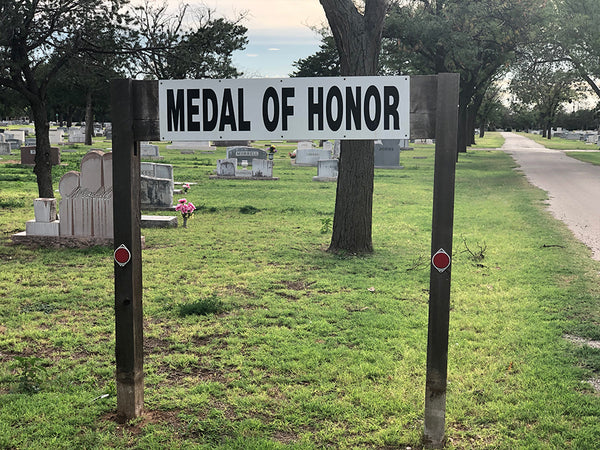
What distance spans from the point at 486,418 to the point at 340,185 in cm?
553

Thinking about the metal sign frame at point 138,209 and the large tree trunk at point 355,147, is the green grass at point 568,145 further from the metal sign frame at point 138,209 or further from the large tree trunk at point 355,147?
the metal sign frame at point 138,209

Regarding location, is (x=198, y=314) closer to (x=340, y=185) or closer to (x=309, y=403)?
(x=309, y=403)

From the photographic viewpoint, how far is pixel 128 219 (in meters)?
3.96

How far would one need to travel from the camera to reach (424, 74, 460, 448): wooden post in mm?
3709

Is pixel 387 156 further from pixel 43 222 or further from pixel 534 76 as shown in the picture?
pixel 43 222

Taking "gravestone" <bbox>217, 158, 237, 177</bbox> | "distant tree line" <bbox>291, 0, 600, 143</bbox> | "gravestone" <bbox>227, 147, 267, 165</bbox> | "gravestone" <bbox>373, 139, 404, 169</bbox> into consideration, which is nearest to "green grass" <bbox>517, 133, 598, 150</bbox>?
"distant tree line" <bbox>291, 0, 600, 143</bbox>

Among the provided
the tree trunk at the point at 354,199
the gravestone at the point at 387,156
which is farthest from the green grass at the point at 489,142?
the tree trunk at the point at 354,199

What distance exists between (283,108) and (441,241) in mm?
1250

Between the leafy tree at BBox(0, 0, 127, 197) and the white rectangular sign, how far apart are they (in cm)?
920

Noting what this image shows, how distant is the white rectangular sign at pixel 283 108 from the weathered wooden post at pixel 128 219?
0.13 meters

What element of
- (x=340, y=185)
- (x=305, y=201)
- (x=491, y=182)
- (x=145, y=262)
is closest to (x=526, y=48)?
(x=491, y=182)

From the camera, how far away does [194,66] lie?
1291 cm

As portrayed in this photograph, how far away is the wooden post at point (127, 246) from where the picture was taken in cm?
391

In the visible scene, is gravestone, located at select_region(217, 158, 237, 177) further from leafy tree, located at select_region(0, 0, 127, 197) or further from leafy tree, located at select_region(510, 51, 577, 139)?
leafy tree, located at select_region(510, 51, 577, 139)
